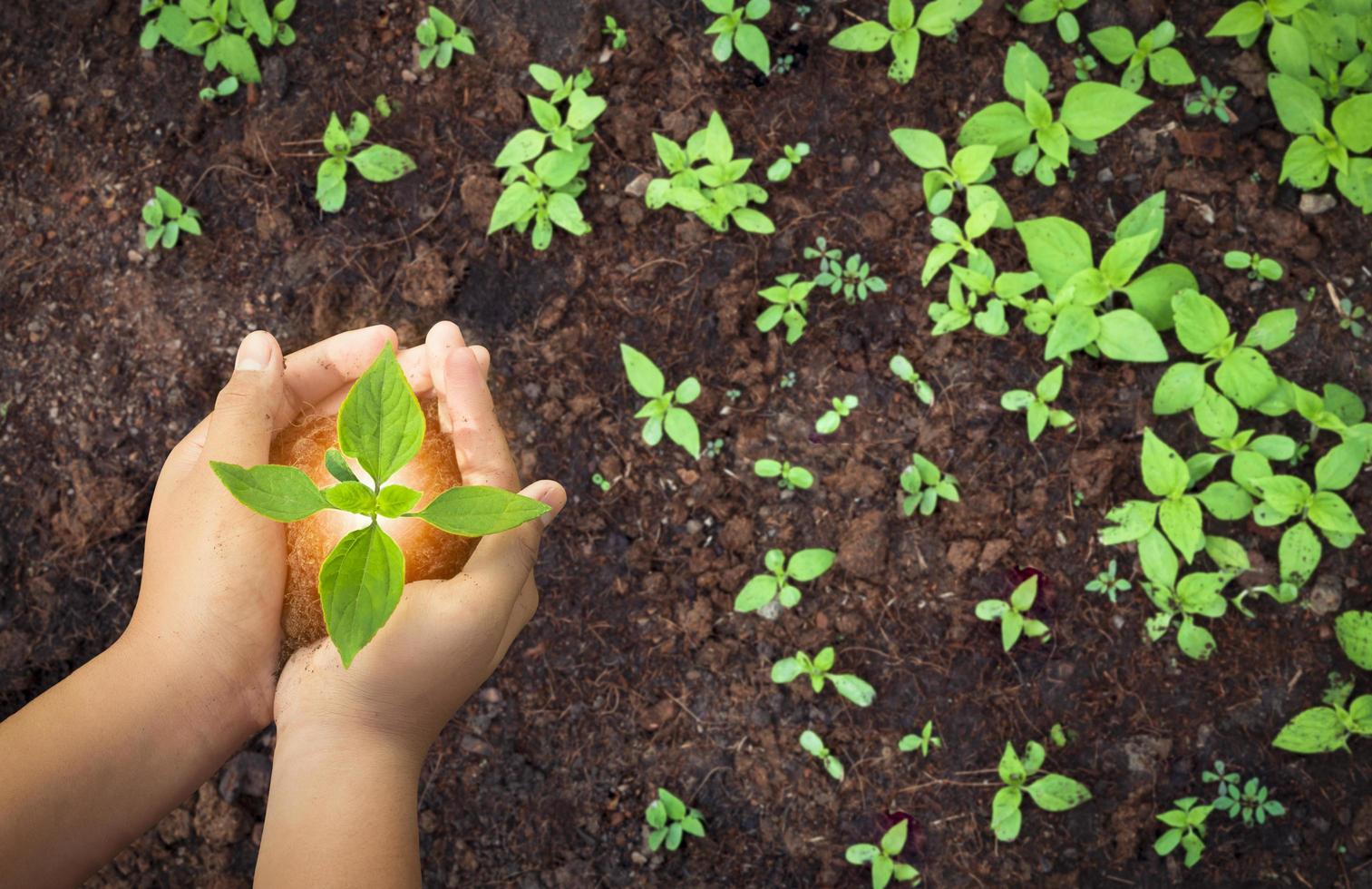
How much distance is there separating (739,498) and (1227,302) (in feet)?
5.01

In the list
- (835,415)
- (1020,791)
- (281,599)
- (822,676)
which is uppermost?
(281,599)

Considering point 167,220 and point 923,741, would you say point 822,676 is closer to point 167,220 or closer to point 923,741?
point 923,741

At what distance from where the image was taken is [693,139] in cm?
288

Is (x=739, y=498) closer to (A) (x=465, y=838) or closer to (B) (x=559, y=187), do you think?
(B) (x=559, y=187)

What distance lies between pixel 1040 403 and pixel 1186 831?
1.24m

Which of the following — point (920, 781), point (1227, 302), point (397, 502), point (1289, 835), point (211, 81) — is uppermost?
point (211, 81)

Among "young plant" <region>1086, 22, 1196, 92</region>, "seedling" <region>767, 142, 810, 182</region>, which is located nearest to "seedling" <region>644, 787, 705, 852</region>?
"seedling" <region>767, 142, 810, 182</region>

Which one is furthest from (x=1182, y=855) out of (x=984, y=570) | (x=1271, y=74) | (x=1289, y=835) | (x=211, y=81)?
(x=211, y=81)

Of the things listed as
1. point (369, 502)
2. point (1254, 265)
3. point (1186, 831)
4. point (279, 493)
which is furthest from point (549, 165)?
point (1186, 831)

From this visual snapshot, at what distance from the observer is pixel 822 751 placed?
2.76 meters

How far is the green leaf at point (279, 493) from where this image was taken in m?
1.54

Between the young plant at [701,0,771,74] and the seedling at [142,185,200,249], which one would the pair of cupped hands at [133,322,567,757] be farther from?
the young plant at [701,0,771,74]

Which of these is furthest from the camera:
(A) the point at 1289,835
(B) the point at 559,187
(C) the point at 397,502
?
(B) the point at 559,187

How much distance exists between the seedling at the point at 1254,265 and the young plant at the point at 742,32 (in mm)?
1451
